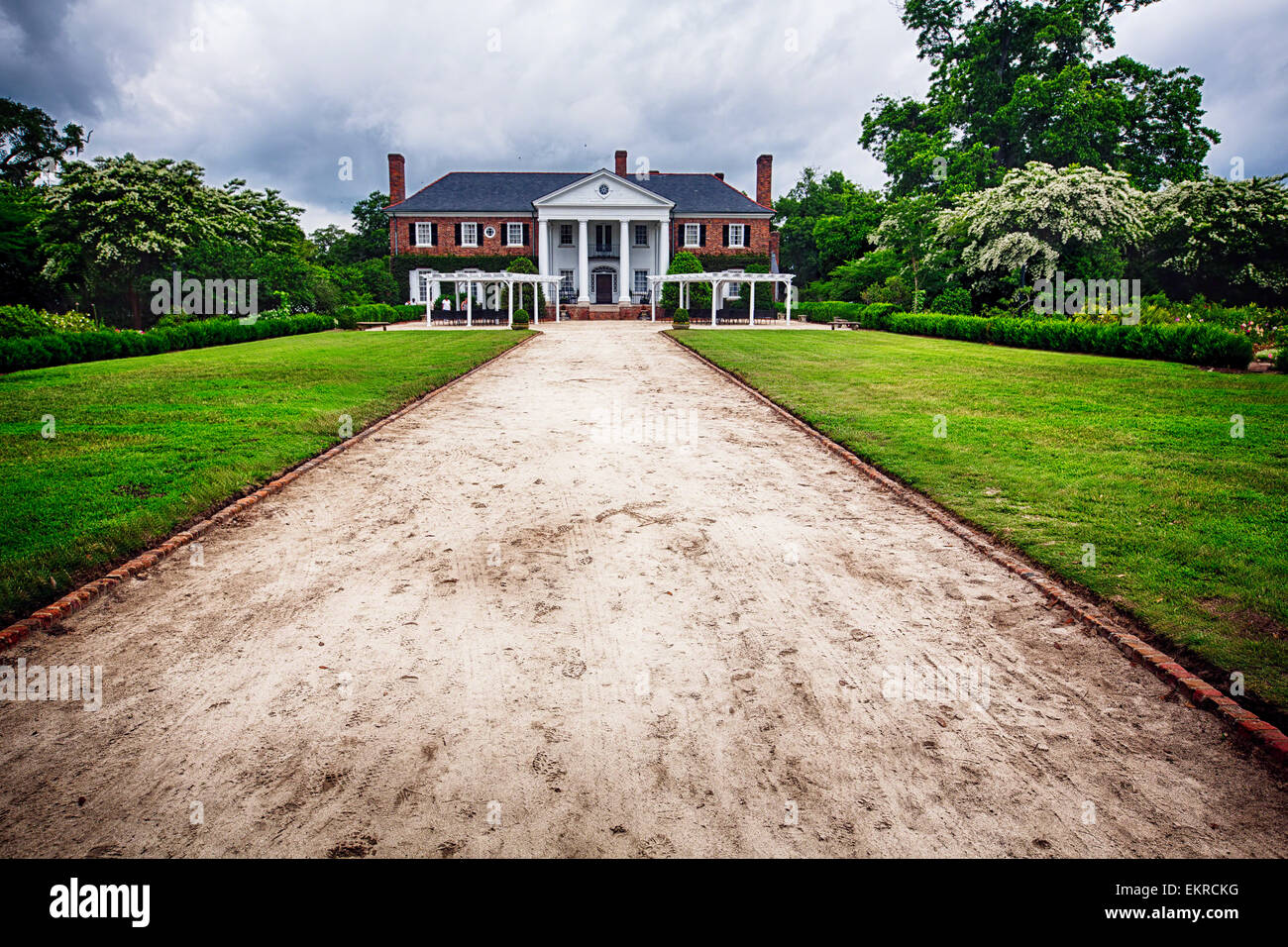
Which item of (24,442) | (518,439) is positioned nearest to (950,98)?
(518,439)

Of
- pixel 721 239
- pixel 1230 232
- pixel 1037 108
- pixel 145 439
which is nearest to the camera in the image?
pixel 145 439

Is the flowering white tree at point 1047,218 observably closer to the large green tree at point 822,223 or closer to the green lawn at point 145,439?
the large green tree at point 822,223

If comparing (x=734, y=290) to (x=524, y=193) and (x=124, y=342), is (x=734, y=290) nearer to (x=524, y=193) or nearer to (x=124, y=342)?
(x=524, y=193)

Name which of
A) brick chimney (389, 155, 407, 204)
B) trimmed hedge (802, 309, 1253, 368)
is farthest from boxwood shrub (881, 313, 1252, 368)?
brick chimney (389, 155, 407, 204)

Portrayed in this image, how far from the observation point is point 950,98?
138 feet

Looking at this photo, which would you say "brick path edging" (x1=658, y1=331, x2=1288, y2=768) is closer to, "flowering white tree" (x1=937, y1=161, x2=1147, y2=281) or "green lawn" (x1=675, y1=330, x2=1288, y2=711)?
"green lawn" (x1=675, y1=330, x2=1288, y2=711)

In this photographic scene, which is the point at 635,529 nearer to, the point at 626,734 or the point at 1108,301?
the point at 626,734

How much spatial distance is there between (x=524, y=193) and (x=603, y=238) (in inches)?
241

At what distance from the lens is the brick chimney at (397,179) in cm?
4718

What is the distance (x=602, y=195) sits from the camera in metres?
44.5

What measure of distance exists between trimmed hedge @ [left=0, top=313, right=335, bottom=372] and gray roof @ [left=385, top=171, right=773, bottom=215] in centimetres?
2118

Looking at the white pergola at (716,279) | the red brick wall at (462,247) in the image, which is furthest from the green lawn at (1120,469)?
the red brick wall at (462,247)

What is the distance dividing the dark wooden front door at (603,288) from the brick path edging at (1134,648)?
4226 cm

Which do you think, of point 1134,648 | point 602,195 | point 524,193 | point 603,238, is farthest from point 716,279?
point 1134,648
